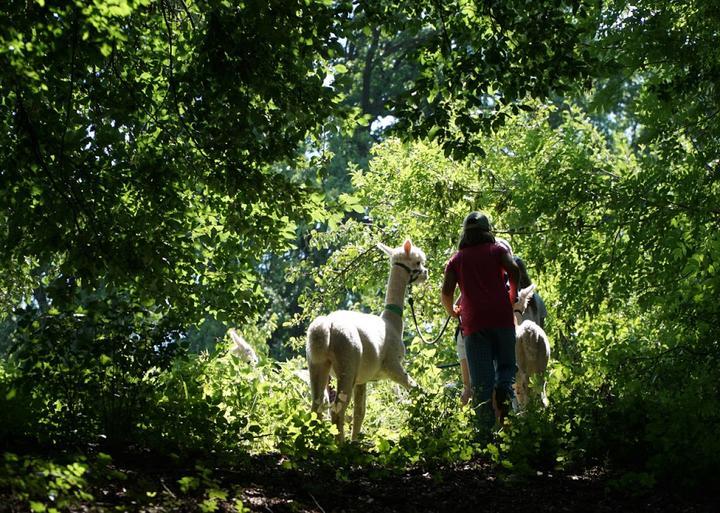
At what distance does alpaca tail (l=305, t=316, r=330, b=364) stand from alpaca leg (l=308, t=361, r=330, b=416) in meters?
0.08

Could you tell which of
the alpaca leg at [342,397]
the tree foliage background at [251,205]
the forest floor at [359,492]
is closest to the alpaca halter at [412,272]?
the tree foliage background at [251,205]

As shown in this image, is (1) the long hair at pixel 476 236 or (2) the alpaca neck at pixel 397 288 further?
(2) the alpaca neck at pixel 397 288

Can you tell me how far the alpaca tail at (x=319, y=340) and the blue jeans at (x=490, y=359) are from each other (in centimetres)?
131

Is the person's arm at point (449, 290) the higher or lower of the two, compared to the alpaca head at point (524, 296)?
lower

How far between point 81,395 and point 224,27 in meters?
3.01

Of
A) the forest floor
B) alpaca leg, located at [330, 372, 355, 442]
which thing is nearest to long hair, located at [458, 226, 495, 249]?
alpaca leg, located at [330, 372, 355, 442]

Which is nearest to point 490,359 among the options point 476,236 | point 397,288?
point 476,236

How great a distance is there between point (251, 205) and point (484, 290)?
2.26 m

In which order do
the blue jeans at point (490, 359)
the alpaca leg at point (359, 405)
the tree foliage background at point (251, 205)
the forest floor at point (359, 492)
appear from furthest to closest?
1. the alpaca leg at point (359, 405)
2. the blue jeans at point (490, 359)
3. the tree foliage background at point (251, 205)
4. the forest floor at point (359, 492)

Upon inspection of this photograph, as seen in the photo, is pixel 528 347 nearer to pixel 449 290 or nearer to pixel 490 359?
pixel 449 290

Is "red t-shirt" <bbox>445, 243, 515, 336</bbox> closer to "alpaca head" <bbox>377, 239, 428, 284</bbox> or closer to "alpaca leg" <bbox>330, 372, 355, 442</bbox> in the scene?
"alpaca leg" <bbox>330, 372, 355, 442</bbox>

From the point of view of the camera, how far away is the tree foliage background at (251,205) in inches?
270

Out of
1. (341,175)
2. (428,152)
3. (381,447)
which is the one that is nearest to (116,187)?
(381,447)

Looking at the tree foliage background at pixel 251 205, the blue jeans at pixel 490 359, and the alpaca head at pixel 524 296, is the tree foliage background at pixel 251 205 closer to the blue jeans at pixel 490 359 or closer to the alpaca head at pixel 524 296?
the blue jeans at pixel 490 359
